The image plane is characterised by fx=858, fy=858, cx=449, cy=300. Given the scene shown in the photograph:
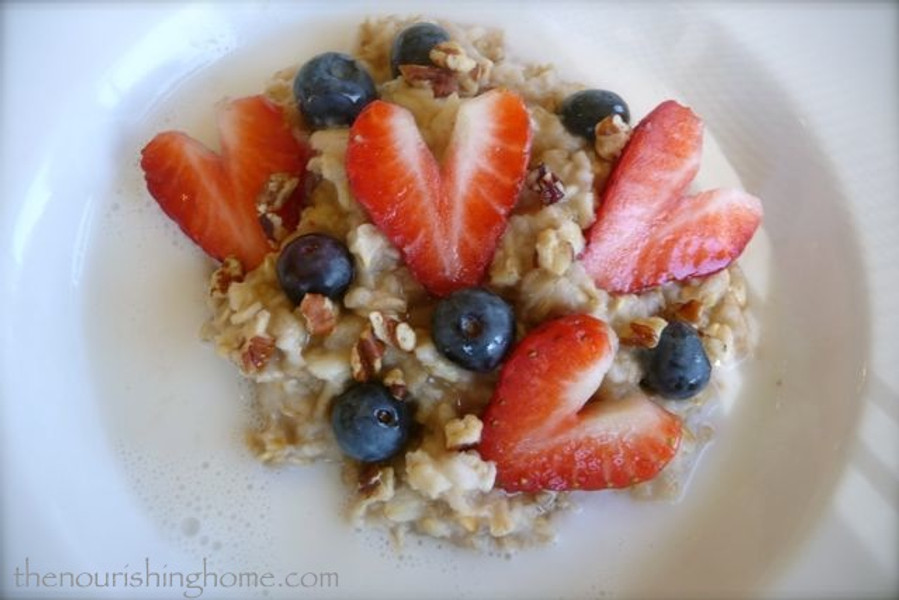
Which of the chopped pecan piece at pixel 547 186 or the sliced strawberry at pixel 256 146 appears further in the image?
the sliced strawberry at pixel 256 146

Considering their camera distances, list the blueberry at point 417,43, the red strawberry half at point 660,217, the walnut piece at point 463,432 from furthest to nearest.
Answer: the blueberry at point 417,43
the red strawberry half at point 660,217
the walnut piece at point 463,432

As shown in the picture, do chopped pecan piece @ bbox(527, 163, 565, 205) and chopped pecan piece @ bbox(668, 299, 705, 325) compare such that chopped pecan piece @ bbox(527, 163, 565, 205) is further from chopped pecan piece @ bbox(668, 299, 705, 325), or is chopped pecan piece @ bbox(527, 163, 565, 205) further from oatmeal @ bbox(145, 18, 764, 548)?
chopped pecan piece @ bbox(668, 299, 705, 325)


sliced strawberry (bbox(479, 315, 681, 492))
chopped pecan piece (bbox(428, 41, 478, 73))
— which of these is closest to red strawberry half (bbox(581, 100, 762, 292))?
sliced strawberry (bbox(479, 315, 681, 492))

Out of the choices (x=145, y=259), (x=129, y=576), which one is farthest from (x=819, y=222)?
(x=129, y=576)

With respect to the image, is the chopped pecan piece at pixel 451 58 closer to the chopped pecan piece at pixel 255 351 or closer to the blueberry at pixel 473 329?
the blueberry at pixel 473 329

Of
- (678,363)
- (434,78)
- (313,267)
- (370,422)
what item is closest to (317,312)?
(313,267)

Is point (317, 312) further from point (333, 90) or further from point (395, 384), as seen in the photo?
point (333, 90)

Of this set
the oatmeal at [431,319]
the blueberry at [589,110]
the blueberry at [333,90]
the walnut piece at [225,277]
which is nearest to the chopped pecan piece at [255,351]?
the oatmeal at [431,319]

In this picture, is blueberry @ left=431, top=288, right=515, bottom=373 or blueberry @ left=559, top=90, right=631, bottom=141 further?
blueberry @ left=559, top=90, right=631, bottom=141
